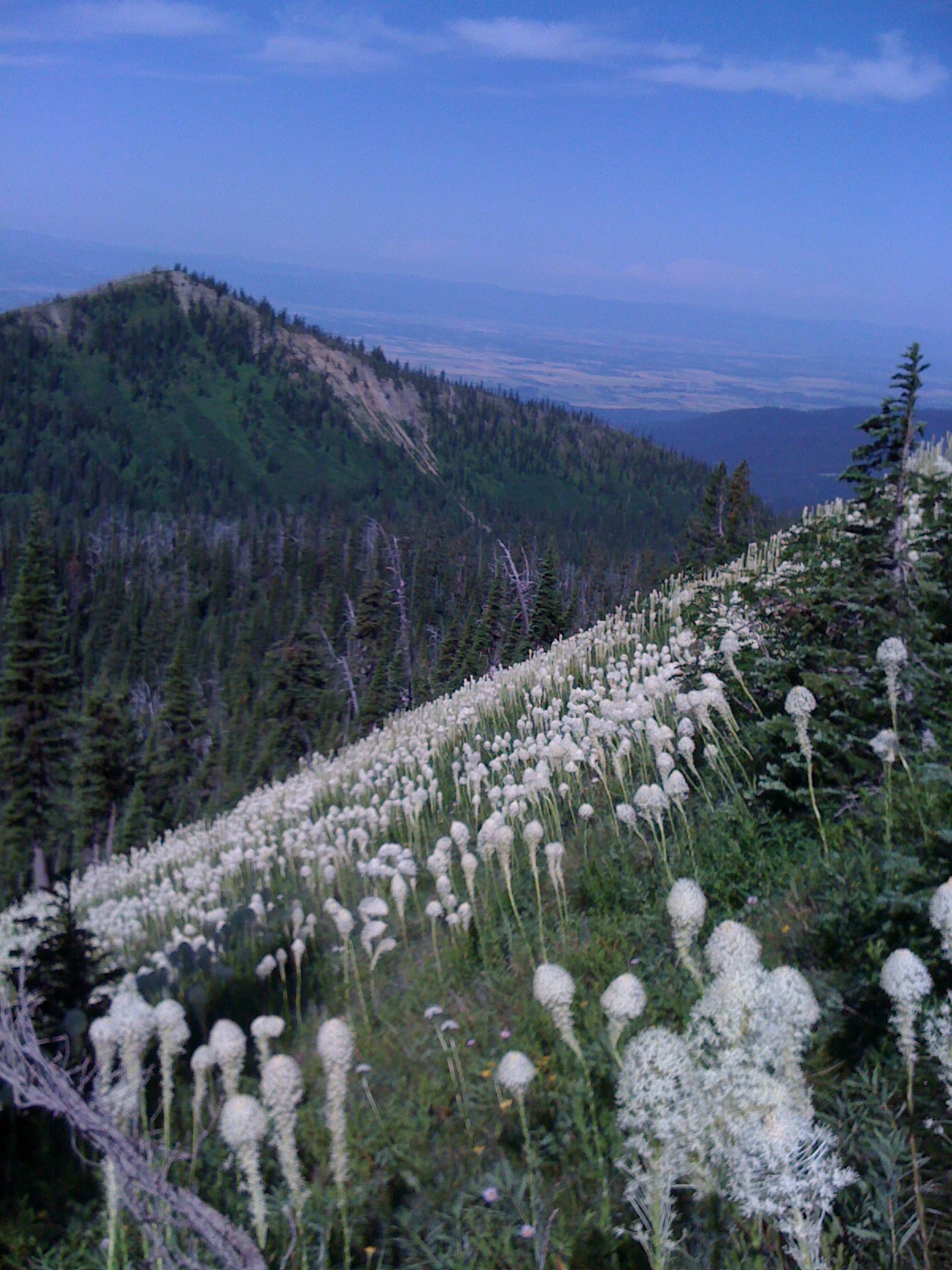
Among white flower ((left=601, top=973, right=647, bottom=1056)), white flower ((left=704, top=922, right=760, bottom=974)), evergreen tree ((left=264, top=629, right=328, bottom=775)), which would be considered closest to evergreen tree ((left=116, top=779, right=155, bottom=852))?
evergreen tree ((left=264, top=629, right=328, bottom=775))

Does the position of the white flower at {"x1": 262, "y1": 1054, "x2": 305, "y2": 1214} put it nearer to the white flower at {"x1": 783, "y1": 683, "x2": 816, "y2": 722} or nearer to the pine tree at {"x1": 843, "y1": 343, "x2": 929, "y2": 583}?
the white flower at {"x1": 783, "y1": 683, "x2": 816, "y2": 722}

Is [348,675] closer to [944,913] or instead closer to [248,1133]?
[248,1133]

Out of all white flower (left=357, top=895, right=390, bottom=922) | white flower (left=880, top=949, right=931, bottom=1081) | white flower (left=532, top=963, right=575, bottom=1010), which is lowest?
white flower (left=357, top=895, right=390, bottom=922)

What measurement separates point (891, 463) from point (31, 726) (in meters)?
42.7

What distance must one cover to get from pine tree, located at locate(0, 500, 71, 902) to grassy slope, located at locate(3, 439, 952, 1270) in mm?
38728

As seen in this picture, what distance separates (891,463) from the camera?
5992 millimetres

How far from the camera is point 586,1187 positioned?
3.37 meters

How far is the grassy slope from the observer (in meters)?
3.17

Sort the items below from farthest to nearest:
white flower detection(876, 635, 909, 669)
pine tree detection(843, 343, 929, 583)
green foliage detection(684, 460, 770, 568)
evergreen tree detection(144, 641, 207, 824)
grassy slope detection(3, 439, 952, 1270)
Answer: evergreen tree detection(144, 641, 207, 824)
green foliage detection(684, 460, 770, 568)
pine tree detection(843, 343, 929, 583)
white flower detection(876, 635, 909, 669)
grassy slope detection(3, 439, 952, 1270)

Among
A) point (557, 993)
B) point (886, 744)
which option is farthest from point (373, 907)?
point (886, 744)

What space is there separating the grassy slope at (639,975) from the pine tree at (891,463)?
336 millimetres

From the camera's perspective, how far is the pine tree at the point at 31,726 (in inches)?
1613

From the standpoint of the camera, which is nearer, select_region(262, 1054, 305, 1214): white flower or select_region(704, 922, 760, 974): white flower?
select_region(262, 1054, 305, 1214): white flower

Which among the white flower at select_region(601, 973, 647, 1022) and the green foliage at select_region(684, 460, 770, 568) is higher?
the white flower at select_region(601, 973, 647, 1022)
